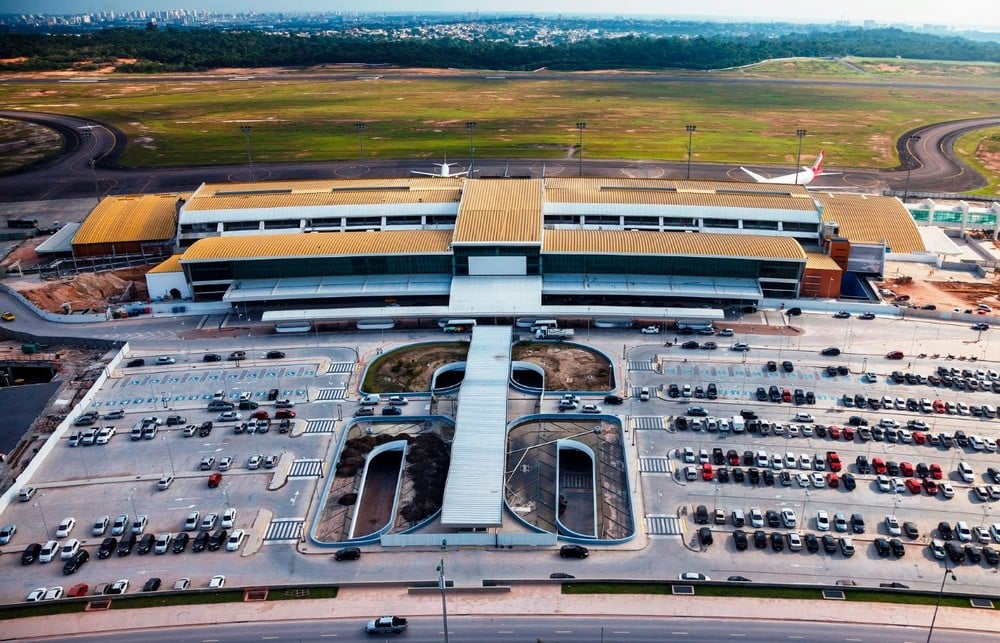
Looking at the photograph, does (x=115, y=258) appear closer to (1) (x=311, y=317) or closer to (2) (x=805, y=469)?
(1) (x=311, y=317)

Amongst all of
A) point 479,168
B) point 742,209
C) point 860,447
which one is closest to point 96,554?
point 860,447

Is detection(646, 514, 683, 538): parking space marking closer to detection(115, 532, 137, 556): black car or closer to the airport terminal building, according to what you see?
the airport terminal building

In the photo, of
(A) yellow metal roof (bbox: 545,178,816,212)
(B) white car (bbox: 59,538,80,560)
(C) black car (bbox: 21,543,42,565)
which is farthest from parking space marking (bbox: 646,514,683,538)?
(A) yellow metal roof (bbox: 545,178,816,212)

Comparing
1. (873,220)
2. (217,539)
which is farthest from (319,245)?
(873,220)

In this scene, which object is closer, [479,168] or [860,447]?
[860,447]

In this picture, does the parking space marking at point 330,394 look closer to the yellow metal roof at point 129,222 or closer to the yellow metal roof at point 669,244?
the yellow metal roof at point 669,244
